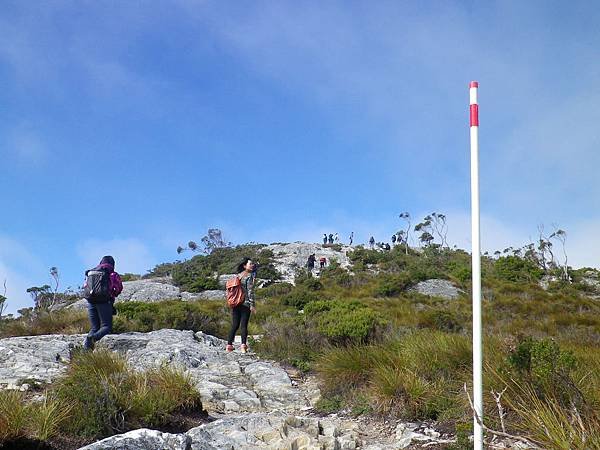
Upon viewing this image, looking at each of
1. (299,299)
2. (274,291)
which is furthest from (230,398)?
(274,291)

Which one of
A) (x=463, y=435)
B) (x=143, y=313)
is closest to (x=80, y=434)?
(x=463, y=435)

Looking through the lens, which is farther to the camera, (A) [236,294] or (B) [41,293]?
(B) [41,293]

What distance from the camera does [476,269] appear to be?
3.60 meters

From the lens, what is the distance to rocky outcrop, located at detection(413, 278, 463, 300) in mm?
25703

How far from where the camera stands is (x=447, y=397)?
5727 millimetres

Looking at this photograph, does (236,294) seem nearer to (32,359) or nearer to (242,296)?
(242,296)

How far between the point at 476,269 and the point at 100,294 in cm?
688

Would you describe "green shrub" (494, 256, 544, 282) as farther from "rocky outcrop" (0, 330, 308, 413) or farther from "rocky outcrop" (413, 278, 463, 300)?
"rocky outcrop" (0, 330, 308, 413)

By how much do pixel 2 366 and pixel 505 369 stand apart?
7112 millimetres

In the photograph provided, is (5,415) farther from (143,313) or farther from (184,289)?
(184,289)

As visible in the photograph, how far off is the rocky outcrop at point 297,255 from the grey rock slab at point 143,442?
3177 cm

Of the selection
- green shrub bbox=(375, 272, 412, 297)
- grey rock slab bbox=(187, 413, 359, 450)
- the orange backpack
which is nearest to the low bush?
green shrub bbox=(375, 272, 412, 297)

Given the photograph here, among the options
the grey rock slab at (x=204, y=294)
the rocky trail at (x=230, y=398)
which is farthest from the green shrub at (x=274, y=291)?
the rocky trail at (x=230, y=398)

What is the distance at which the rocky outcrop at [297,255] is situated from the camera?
40.7m
